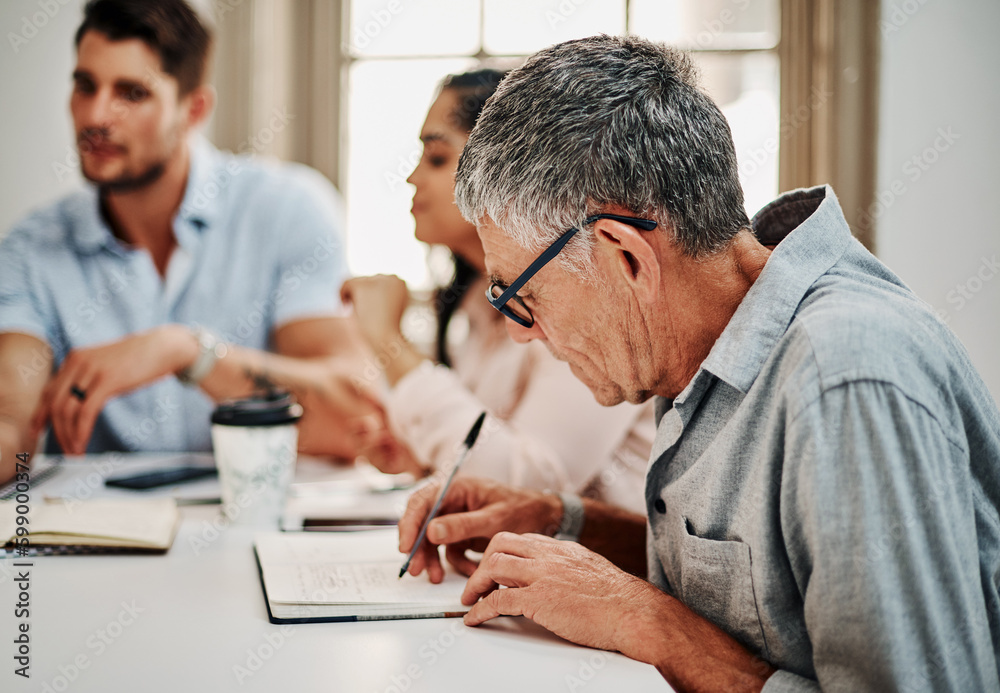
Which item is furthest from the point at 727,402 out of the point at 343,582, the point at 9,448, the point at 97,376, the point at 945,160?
the point at 945,160

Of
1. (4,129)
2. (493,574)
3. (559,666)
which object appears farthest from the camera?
(4,129)

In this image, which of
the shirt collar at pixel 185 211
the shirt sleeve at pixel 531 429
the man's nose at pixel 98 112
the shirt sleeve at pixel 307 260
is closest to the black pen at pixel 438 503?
the shirt sleeve at pixel 531 429

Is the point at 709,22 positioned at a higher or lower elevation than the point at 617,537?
higher

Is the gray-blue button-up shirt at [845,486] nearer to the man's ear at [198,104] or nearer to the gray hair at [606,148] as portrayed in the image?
the gray hair at [606,148]

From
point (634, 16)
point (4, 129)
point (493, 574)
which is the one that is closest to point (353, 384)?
point (493, 574)

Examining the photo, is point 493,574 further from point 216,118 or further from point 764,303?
point 216,118

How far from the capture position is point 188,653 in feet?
2.34

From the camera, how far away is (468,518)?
96 cm

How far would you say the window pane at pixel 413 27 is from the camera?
2.69 meters

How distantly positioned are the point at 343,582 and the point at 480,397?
34.1 inches

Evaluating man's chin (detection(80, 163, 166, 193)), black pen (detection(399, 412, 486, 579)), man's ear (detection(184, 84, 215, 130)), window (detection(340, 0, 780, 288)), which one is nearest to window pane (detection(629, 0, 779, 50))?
window (detection(340, 0, 780, 288))

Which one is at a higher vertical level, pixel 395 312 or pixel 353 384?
pixel 395 312

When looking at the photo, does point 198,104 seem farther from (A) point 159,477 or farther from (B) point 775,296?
(B) point 775,296

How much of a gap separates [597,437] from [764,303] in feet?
2.26
